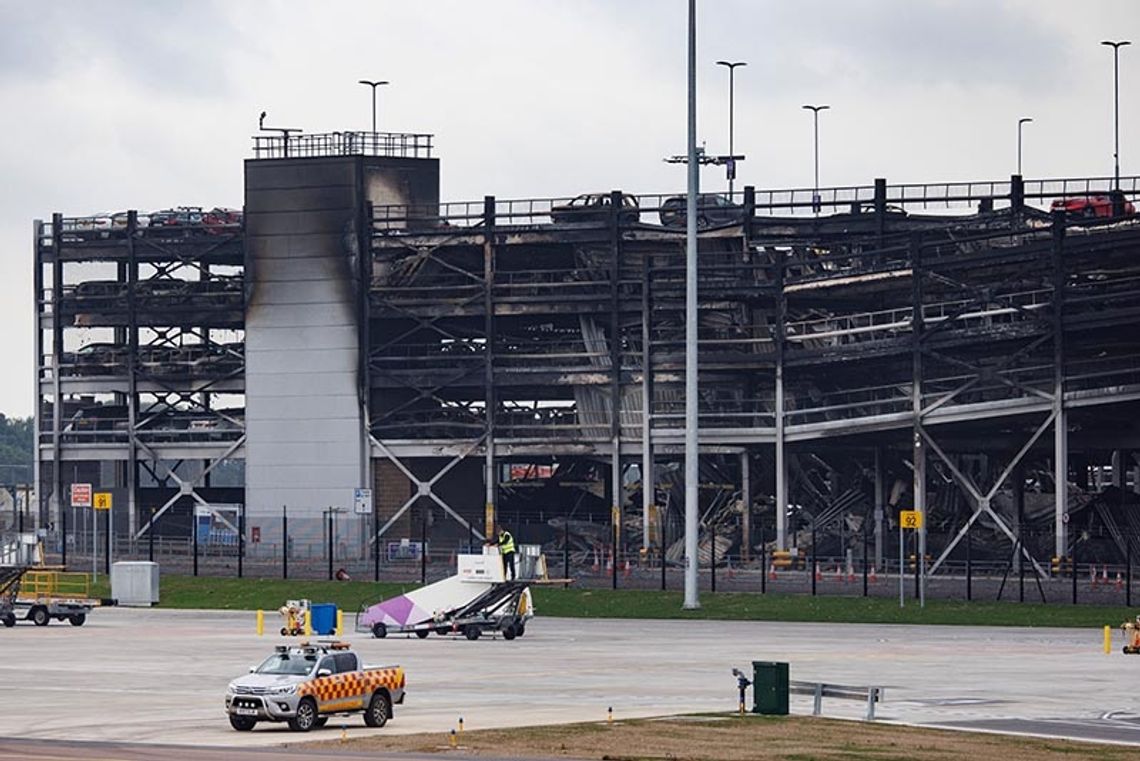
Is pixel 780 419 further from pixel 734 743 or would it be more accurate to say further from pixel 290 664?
pixel 734 743

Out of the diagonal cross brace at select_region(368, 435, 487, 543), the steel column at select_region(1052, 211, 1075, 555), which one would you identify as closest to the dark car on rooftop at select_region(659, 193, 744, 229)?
the diagonal cross brace at select_region(368, 435, 487, 543)

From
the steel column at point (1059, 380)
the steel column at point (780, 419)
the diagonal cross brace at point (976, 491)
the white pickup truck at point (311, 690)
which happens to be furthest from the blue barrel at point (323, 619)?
the steel column at point (780, 419)

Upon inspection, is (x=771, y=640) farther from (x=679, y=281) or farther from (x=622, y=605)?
(x=679, y=281)

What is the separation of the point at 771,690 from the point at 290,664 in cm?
1053

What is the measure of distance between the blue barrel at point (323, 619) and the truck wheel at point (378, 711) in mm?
32402

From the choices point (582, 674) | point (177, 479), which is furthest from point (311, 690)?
point (177, 479)

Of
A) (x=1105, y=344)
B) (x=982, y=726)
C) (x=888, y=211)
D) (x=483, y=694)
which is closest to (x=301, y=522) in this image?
(x=888, y=211)

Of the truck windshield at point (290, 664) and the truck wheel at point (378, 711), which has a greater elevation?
the truck windshield at point (290, 664)

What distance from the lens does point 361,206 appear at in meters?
136

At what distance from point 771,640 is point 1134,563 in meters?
44.6

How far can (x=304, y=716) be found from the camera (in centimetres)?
4619

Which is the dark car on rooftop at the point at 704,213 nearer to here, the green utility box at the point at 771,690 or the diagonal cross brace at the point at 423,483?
the diagonal cross brace at the point at 423,483

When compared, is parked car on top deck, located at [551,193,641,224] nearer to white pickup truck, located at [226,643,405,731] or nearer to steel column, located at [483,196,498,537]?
steel column, located at [483,196,498,537]

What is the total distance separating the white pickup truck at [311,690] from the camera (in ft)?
150
